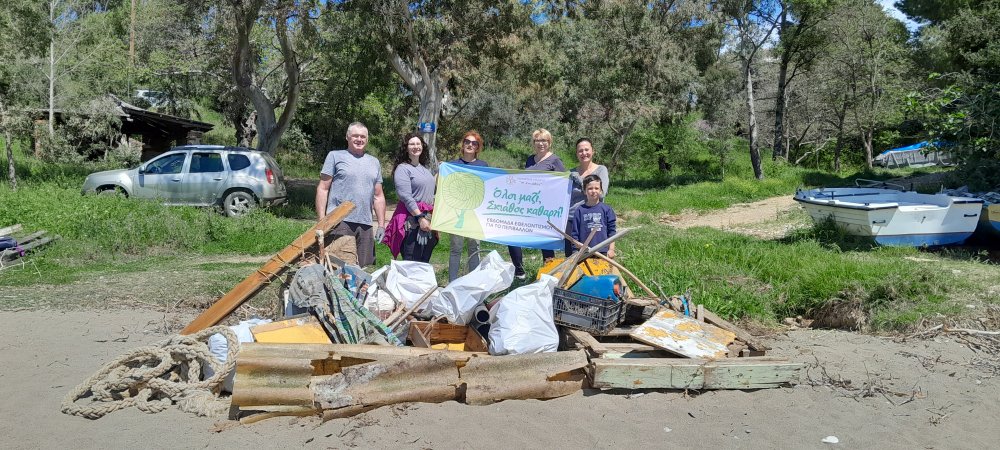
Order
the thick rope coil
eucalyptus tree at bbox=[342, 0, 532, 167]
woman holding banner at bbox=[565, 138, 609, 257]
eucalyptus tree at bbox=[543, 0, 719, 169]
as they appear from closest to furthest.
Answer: the thick rope coil → woman holding banner at bbox=[565, 138, 609, 257] → eucalyptus tree at bbox=[342, 0, 532, 167] → eucalyptus tree at bbox=[543, 0, 719, 169]

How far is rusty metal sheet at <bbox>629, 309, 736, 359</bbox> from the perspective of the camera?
5.01 meters

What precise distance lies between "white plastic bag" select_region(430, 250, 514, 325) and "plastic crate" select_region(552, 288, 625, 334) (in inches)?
19.5

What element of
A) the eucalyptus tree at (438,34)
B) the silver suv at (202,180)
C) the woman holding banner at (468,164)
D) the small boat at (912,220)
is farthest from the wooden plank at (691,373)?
the eucalyptus tree at (438,34)

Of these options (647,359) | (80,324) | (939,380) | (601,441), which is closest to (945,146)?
(939,380)

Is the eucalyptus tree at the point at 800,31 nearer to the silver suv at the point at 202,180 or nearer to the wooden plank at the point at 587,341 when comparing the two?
the silver suv at the point at 202,180

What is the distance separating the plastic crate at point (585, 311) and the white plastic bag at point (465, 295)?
0.50 metres

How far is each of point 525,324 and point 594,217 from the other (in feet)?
5.66

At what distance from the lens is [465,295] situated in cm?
543

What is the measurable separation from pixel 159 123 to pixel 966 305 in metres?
24.6

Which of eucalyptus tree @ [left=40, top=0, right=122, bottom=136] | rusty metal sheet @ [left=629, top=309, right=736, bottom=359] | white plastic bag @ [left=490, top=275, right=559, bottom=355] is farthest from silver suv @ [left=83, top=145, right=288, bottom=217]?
rusty metal sheet @ [left=629, top=309, right=736, bottom=359]

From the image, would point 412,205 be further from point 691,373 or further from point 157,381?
point 691,373

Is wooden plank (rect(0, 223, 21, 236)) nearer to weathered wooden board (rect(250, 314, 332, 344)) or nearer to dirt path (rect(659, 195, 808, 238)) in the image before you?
weathered wooden board (rect(250, 314, 332, 344))

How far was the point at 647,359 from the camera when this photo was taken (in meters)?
4.91

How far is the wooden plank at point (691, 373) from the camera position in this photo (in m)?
4.75
